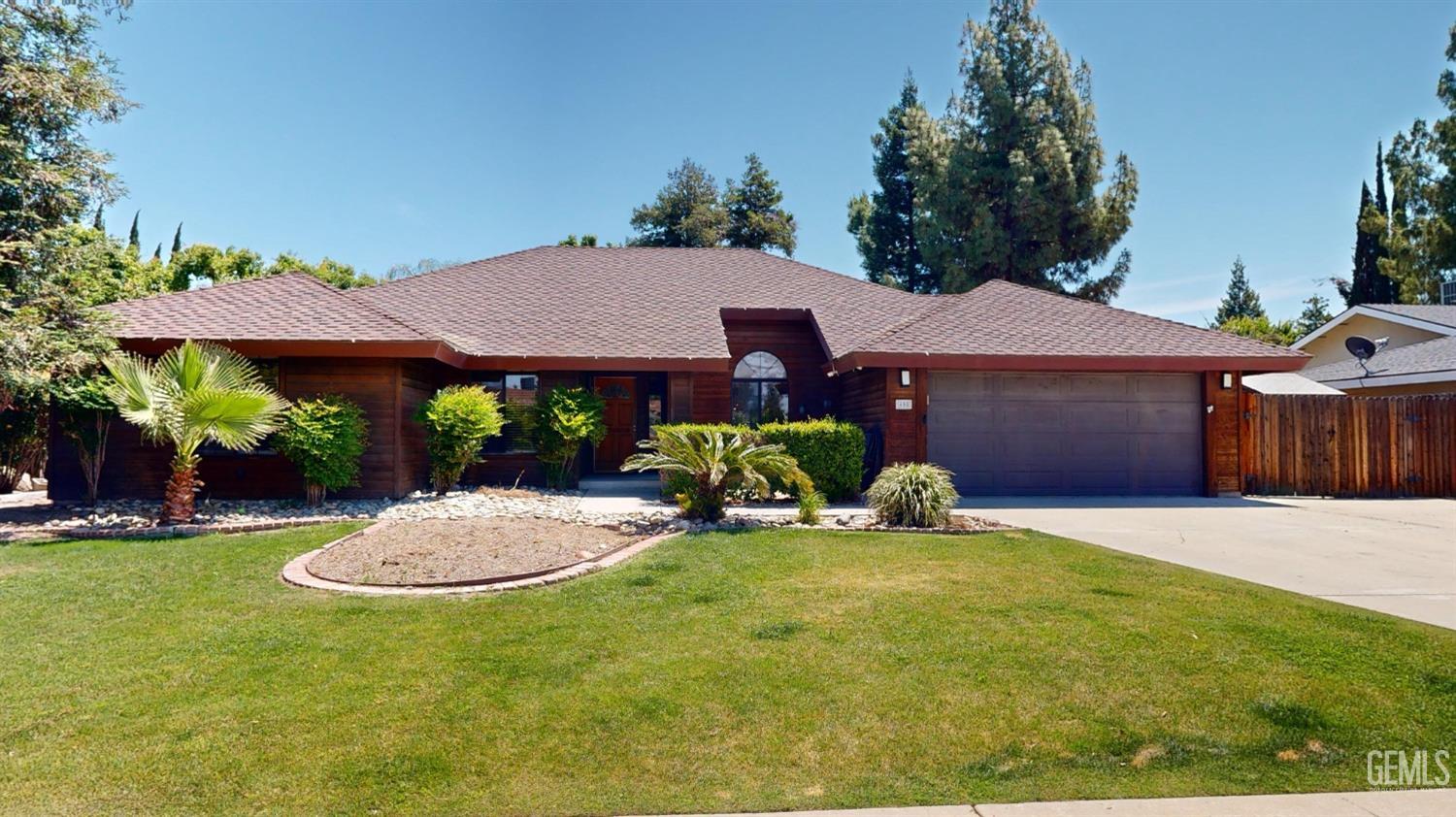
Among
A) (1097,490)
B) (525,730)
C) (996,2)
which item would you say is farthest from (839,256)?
(525,730)

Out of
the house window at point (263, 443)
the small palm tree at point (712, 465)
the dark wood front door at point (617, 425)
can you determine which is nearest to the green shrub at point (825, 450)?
the small palm tree at point (712, 465)

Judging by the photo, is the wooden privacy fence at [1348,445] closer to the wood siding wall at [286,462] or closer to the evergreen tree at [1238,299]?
the wood siding wall at [286,462]

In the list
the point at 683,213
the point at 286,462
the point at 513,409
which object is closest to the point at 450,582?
the point at 286,462

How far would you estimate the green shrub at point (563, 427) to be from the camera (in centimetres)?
1280

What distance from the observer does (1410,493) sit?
14344mm

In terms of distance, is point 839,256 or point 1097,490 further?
point 839,256

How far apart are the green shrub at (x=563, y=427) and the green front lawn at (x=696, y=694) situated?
263 inches

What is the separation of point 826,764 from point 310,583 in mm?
4865

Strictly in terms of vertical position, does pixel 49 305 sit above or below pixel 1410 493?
above

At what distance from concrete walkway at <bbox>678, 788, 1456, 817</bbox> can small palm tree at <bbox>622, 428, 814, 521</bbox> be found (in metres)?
6.17

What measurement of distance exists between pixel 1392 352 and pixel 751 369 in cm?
1683

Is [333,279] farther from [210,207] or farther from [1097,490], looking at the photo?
[1097,490]

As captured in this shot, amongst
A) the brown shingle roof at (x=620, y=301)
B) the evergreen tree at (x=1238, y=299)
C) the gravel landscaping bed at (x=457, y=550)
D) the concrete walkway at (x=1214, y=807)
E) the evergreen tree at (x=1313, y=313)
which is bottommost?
the concrete walkway at (x=1214, y=807)

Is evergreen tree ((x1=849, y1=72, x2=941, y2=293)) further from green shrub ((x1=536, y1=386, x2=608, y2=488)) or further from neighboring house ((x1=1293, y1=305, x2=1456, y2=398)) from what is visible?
green shrub ((x1=536, y1=386, x2=608, y2=488))
